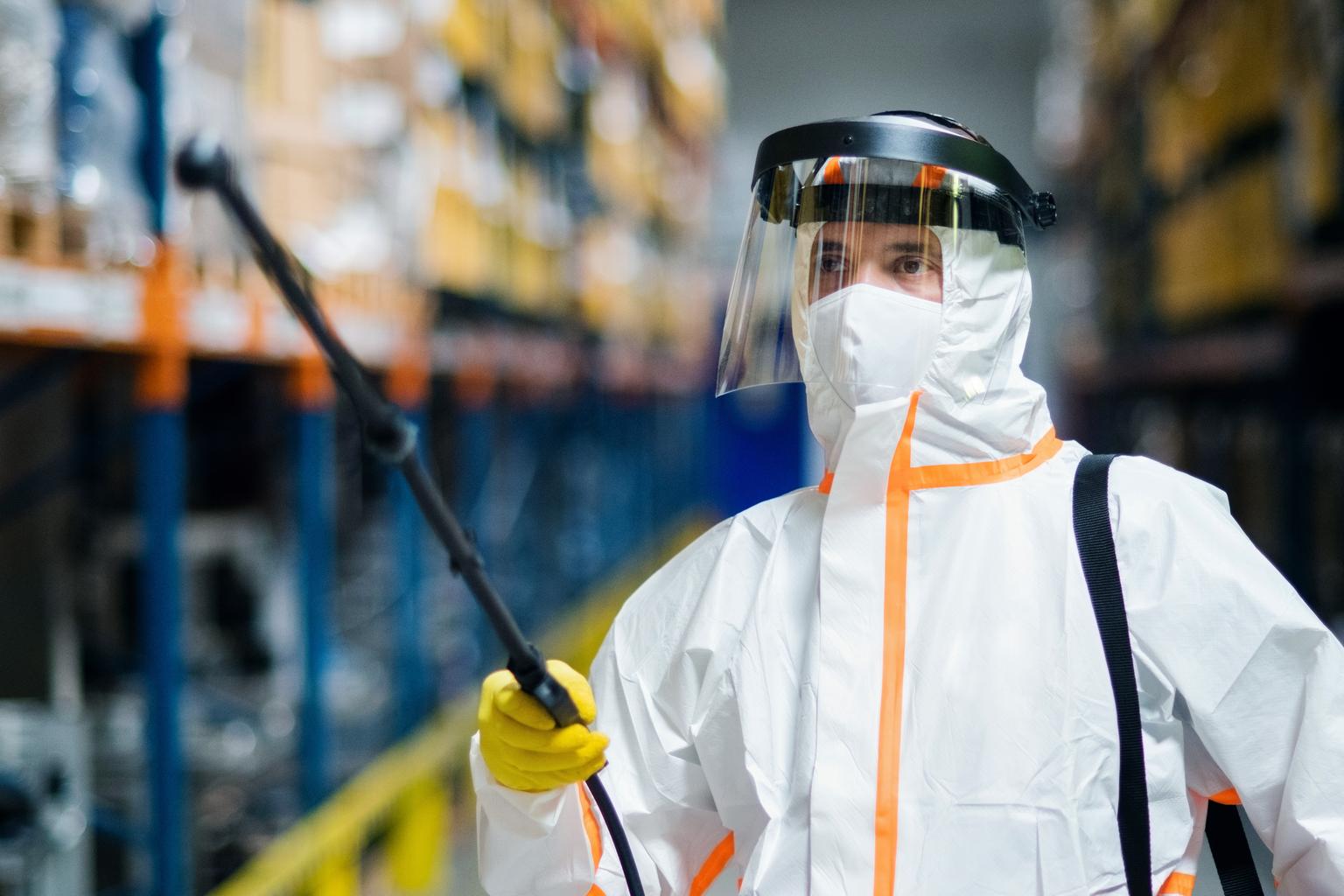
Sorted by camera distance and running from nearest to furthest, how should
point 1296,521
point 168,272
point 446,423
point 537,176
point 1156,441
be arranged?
point 168,272 → point 1296,521 → point 537,176 → point 446,423 → point 1156,441

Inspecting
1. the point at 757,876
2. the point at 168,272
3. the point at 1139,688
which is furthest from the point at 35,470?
the point at 1139,688

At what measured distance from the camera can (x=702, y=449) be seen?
12.7 metres

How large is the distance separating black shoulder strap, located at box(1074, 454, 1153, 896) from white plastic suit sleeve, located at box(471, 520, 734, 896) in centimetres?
44

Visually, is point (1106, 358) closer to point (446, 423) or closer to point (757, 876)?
point (446, 423)

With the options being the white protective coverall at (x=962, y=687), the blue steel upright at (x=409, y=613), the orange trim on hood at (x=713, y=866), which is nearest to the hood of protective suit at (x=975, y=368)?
the white protective coverall at (x=962, y=687)

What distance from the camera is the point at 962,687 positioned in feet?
4.48

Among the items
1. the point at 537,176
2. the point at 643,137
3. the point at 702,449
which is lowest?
the point at 702,449

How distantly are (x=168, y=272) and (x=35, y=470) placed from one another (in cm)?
113

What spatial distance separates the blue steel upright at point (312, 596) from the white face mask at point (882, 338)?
2233 mm

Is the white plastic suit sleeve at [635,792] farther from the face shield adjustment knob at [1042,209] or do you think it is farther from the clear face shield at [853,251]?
the face shield adjustment knob at [1042,209]

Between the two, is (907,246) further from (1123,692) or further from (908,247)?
(1123,692)

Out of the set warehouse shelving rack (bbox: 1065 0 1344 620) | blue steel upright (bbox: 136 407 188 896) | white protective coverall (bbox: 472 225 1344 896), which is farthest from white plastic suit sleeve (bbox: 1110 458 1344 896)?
warehouse shelving rack (bbox: 1065 0 1344 620)

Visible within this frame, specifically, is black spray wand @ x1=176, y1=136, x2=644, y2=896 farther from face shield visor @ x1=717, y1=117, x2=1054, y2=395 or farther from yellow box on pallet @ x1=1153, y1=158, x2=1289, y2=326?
yellow box on pallet @ x1=1153, y1=158, x2=1289, y2=326

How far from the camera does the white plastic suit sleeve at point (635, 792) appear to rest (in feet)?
4.85
